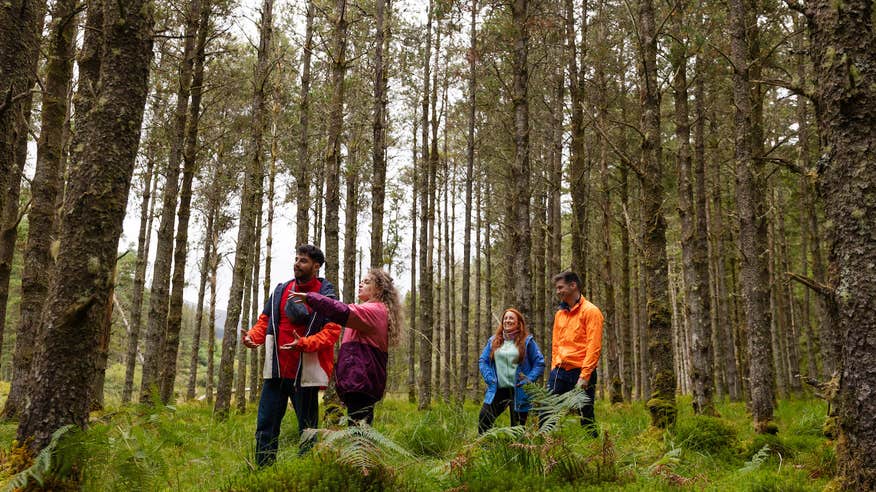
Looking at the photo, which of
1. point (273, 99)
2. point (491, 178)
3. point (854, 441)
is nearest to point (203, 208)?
point (273, 99)

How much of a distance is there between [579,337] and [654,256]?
1699 mm

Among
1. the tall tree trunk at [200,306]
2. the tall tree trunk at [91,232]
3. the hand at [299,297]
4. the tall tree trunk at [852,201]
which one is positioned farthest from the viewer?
the tall tree trunk at [200,306]

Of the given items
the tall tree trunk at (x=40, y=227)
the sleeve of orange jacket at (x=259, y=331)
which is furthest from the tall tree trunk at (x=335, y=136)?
the sleeve of orange jacket at (x=259, y=331)

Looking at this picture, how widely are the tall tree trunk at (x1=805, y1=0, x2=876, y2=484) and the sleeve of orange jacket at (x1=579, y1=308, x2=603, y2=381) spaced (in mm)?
2277

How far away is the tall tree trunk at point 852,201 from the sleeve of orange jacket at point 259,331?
4518mm

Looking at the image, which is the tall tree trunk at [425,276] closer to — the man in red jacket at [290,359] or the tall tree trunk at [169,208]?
the tall tree trunk at [169,208]

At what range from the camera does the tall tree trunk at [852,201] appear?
139 inches

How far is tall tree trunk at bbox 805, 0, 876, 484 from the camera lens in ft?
11.6

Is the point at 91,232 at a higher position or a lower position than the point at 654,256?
lower

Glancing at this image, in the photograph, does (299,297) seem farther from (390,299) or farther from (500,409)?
(500,409)

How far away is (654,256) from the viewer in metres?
6.84

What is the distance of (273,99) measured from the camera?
664 inches

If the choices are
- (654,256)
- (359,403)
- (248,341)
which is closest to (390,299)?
(359,403)

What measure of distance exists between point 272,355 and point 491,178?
1962 cm
